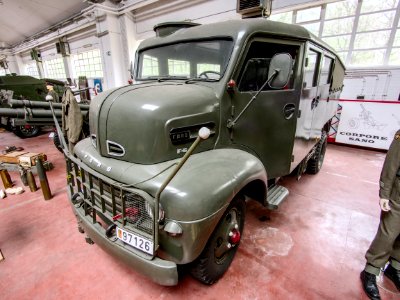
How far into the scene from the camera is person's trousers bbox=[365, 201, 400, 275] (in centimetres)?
175

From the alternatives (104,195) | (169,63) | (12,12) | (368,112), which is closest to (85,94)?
(12,12)

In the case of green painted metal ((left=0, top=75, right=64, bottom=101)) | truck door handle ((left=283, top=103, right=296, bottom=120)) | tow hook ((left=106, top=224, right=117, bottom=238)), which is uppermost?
green painted metal ((left=0, top=75, right=64, bottom=101))

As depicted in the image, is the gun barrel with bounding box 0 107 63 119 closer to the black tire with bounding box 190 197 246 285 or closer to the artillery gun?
the artillery gun

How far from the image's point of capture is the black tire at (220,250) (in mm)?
1707

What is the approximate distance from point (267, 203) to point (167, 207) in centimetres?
126

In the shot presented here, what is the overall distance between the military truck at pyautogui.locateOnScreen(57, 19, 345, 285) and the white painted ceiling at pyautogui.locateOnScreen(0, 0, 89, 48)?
10.3 m

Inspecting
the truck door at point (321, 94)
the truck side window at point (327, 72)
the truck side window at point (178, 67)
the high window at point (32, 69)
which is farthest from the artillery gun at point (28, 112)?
the high window at point (32, 69)

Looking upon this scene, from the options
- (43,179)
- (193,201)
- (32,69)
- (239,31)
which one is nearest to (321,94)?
(239,31)

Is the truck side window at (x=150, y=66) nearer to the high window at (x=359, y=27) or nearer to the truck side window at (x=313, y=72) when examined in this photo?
the truck side window at (x=313, y=72)

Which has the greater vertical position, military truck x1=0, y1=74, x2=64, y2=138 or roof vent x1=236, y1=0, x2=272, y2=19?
roof vent x1=236, y1=0, x2=272, y2=19

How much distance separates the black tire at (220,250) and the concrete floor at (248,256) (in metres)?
0.16

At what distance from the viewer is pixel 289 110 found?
2.52 metres

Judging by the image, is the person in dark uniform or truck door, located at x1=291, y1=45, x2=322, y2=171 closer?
the person in dark uniform

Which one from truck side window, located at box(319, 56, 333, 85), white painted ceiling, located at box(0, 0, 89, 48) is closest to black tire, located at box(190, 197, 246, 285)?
truck side window, located at box(319, 56, 333, 85)
